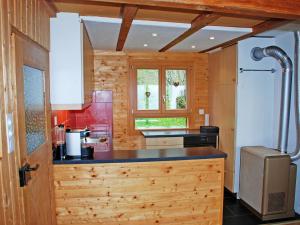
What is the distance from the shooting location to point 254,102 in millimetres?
3727

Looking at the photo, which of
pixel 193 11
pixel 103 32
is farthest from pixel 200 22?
pixel 103 32

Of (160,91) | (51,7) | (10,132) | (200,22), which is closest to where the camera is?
(10,132)

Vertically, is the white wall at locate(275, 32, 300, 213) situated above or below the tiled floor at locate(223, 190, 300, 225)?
above

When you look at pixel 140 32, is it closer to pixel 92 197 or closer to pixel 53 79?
pixel 53 79

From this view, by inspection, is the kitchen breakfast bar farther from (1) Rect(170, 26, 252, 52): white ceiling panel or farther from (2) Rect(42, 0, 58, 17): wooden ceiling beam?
(1) Rect(170, 26, 252, 52): white ceiling panel

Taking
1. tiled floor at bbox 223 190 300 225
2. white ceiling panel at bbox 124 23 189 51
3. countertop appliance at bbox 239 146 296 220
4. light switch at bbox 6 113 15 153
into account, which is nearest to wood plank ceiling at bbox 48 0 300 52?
white ceiling panel at bbox 124 23 189 51

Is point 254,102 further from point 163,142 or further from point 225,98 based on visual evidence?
point 163,142

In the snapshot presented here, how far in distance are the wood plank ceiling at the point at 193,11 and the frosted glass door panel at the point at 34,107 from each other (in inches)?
30.4

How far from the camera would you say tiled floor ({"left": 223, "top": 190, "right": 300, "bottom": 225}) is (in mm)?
3113

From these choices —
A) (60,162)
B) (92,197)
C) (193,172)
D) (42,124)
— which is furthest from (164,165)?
(42,124)

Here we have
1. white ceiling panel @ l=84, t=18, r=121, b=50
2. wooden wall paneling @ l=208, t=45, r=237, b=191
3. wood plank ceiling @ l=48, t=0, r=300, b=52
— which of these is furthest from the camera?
wooden wall paneling @ l=208, t=45, r=237, b=191

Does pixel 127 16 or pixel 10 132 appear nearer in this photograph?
pixel 10 132

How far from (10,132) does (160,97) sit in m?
3.50

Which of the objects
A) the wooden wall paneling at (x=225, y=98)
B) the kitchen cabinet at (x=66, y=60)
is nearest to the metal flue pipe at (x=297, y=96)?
the wooden wall paneling at (x=225, y=98)
